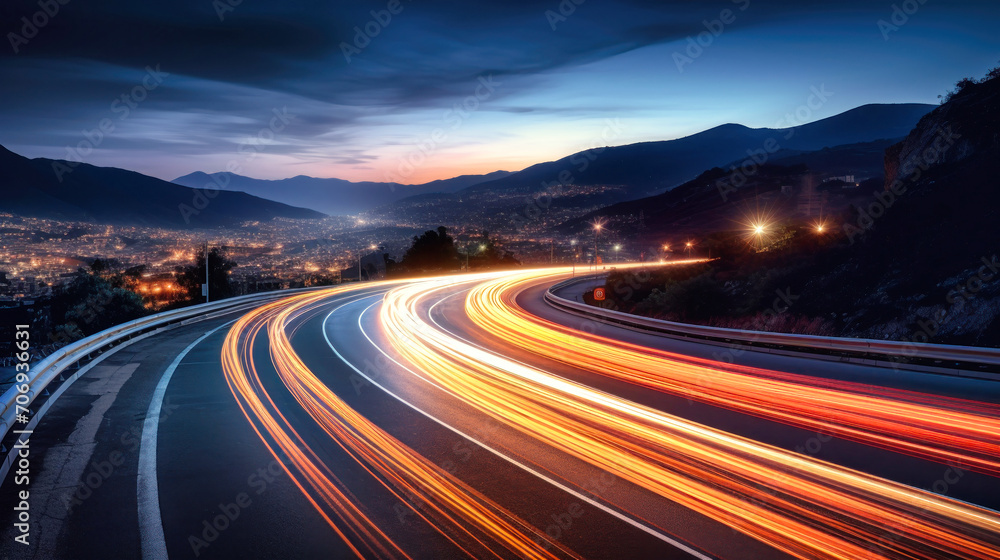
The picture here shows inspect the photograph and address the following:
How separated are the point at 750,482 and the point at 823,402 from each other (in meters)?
4.76

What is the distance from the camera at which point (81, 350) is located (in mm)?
13719

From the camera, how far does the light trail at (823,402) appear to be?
8.34m

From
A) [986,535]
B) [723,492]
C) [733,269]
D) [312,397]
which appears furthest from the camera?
[733,269]

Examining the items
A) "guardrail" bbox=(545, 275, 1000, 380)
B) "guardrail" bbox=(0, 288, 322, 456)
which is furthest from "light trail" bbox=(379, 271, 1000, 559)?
"guardrail" bbox=(0, 288, 322, 456)

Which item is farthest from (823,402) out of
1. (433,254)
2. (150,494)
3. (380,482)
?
(433,254)

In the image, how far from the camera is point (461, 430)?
950 cm

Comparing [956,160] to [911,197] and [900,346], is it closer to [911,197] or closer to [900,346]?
[911,197]

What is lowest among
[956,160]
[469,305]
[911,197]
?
[469,305]

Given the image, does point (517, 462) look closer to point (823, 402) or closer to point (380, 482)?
point (380, 482)

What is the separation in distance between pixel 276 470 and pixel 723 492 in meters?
5.85

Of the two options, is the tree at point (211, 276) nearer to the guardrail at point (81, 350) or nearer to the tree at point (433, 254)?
the guardrail at point (81, 350)

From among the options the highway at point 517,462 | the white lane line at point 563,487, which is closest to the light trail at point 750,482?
the highway at point 517,462

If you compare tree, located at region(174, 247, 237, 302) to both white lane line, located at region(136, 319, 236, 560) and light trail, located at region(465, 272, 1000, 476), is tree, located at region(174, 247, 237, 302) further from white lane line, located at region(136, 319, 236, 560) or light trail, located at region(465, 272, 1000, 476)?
white lane line, located at region(136, 319, 236, 560)

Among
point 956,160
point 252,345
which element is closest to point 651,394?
point 252,345
